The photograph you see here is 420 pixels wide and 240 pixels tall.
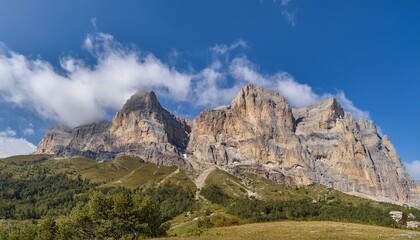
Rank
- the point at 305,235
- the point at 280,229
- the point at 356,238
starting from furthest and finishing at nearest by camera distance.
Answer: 1. the point at 280,229
2. the point at 305,235
3. the point at 356,238

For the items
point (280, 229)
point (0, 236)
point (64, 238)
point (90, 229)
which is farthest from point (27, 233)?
point (280, 229)

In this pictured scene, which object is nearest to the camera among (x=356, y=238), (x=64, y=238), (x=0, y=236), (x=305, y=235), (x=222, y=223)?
(x=356, y=238)

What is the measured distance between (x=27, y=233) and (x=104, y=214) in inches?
2351

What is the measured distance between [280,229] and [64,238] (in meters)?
56.9

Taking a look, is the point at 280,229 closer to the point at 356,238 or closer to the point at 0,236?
the point at 356,238

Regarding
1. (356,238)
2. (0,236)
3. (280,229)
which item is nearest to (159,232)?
(280,229)

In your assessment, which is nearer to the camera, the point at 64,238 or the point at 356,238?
the point at 356,238

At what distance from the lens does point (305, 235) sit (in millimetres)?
50156

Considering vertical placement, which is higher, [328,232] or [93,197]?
[93,197]

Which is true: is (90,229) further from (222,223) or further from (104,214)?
(222,223)

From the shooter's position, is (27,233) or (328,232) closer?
(328,232)

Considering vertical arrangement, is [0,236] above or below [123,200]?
below

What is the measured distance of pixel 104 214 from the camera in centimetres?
8094

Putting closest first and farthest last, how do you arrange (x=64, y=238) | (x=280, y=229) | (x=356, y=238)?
1. (x=356, y=238)
2. (x=280, y=229)
3. (x=64, y=238)
